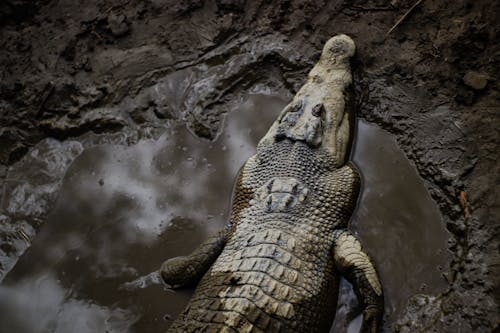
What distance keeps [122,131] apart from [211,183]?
1.06 meters

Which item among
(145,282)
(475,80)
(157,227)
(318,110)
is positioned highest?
(475,80)

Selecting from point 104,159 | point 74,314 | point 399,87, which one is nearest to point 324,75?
point 399,87

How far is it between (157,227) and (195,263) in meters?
0.59

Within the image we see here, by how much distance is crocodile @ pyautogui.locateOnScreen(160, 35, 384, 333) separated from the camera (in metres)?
2.53

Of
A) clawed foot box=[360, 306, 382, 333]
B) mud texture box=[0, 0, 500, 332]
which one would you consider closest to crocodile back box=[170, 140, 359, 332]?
clawed foot box=[360, 306, 382, 333]

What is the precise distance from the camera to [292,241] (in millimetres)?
2752

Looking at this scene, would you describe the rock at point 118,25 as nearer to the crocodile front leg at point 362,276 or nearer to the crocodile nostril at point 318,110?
the crocodile nostril at point 318,110

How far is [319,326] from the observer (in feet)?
8.82

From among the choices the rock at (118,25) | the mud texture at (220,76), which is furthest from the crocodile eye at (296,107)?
the rock at (118,25)

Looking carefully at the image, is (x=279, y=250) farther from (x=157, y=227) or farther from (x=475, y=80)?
(x=475, y=80)

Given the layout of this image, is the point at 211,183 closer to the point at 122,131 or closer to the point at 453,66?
the point at 122,131

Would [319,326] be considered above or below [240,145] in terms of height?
below

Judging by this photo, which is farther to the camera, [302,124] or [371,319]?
[302,124]

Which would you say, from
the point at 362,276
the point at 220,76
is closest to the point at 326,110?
the point at 220,76
